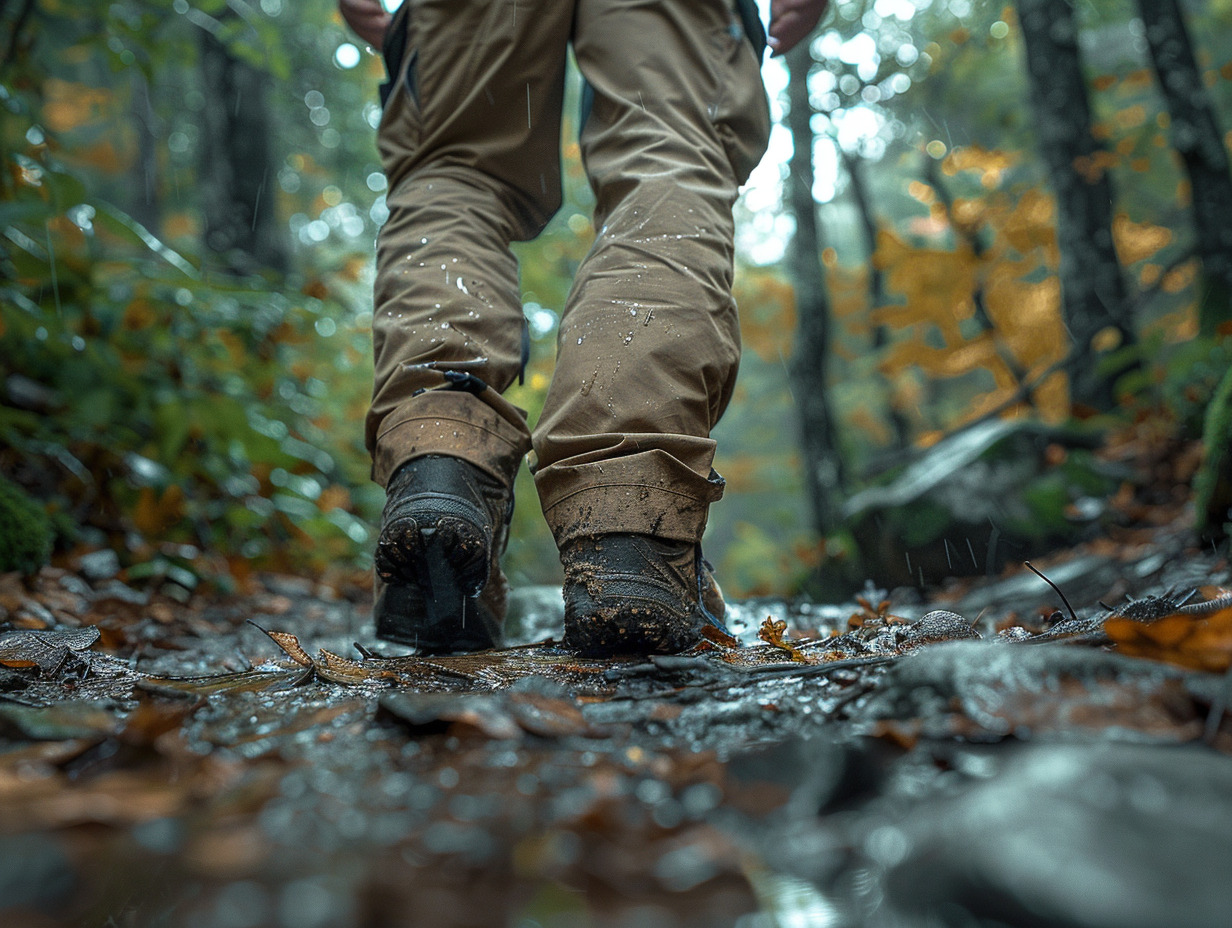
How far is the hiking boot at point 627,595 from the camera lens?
→ 1.40 metres

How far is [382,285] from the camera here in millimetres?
1902

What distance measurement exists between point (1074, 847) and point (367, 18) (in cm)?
251

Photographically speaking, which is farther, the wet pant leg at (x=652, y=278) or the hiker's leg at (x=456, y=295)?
the hiker's leg at (x=456, y=295)

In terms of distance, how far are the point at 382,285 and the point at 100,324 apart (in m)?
2.01

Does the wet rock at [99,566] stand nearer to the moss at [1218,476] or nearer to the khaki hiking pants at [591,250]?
the khaki hiking pants at [591,250]

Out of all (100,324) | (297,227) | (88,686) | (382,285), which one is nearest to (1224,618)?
(88,686)

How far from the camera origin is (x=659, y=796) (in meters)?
0.69

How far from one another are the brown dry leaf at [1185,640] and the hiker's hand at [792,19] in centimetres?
176

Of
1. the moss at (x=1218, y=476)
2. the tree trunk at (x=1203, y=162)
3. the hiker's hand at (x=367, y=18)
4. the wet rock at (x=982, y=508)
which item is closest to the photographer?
the hiker's hand at (x=367, y=18)

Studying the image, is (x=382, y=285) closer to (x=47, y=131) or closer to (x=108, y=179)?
(x=47, y=131)

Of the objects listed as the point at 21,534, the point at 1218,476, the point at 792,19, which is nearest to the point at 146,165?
the point at 21,534

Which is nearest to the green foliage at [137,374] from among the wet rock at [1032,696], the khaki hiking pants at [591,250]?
the khaki hiking pants at [591,250]

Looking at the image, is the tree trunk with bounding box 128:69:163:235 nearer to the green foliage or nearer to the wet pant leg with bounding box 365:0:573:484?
the green foliage

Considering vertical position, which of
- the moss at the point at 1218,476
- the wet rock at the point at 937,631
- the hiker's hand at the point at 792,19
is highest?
the hiker's hand at the point at 792,19
